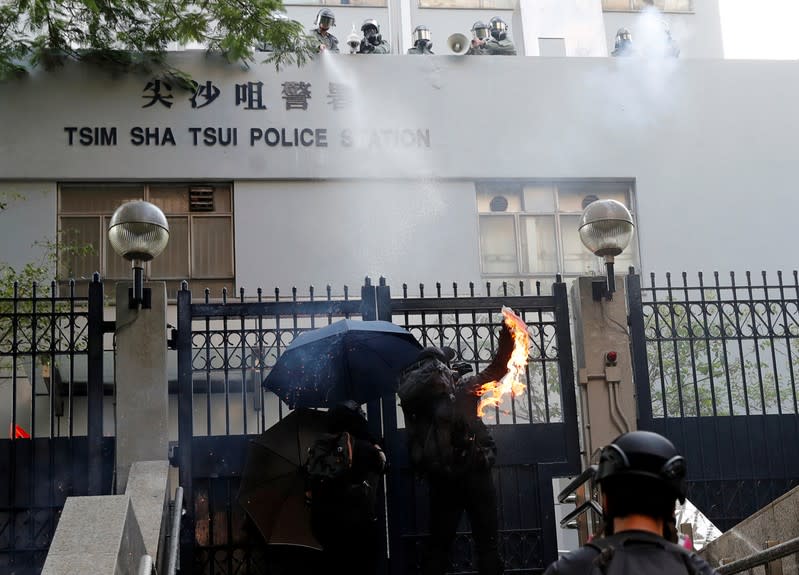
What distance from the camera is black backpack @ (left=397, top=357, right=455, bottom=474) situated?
8.95m

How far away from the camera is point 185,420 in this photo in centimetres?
1044

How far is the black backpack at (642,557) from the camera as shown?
11.3 ft

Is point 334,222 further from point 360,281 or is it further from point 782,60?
point 782,60

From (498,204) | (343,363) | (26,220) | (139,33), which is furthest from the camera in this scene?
(498,204)

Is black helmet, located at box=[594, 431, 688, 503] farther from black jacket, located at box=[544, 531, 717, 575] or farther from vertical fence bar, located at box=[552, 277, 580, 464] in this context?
vertical fence bar, located at box=[552, 277, 580, 464]

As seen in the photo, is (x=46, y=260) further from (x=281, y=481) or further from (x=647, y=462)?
(x=647, y=462)

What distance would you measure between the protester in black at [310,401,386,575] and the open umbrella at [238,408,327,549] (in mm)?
453

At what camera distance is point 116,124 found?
1939 cm

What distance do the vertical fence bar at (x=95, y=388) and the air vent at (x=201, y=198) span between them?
9109 mm

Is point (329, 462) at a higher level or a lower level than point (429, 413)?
lower

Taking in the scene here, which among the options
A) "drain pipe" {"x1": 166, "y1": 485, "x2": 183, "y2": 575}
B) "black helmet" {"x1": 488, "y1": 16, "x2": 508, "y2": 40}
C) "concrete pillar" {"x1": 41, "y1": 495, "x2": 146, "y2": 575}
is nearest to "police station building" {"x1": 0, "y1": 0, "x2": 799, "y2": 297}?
"black helmet" {"x1": 488, "y1": 16, "x2": 508, "y2": 40}

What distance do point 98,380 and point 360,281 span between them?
31.8ft

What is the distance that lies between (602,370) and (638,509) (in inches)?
296

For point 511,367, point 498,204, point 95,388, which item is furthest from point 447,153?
point 511,367
